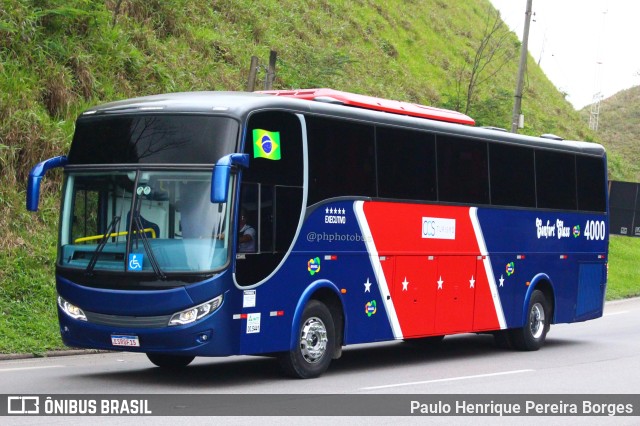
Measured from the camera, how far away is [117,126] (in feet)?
43.7

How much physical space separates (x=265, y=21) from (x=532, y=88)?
97.4ft

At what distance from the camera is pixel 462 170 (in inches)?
686

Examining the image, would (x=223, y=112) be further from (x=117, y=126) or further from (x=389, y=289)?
(x=389, y=289)

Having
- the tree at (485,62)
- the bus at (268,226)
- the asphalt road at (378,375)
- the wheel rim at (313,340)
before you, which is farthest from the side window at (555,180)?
the tree at (485,62)

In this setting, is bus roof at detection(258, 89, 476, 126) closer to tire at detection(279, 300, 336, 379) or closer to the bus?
the bus

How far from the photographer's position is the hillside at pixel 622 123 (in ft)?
277

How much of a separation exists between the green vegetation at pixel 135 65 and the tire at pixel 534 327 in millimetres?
7795

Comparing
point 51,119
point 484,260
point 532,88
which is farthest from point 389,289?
point 532,88

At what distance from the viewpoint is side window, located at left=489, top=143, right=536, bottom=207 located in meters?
18.4

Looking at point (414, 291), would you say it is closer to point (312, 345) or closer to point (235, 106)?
point (312, 345)

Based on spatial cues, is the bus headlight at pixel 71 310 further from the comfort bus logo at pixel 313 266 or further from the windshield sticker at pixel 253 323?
the comfort bus logo at pixel 313 266

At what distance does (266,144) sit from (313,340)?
258 centimetres

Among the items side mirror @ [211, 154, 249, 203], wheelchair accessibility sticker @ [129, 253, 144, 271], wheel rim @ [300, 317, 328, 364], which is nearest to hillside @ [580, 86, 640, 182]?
wheel rim @ [300, 317, 328, 364]

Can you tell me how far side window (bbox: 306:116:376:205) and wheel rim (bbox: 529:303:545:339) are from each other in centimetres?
559
